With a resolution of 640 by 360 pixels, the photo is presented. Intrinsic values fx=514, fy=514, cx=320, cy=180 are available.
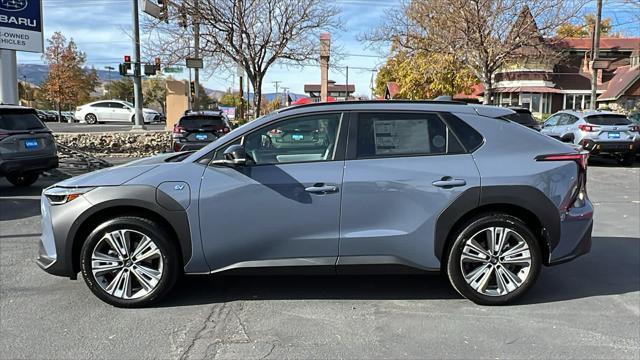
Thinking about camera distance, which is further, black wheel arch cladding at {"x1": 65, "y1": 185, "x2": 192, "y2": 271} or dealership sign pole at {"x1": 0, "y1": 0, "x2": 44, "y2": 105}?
dealership sign pole at {"x1": 0, "y1": 0, "x2": 44, "y2": 105}

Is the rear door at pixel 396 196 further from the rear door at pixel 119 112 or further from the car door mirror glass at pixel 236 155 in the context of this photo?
the rear door at pixel 119 112

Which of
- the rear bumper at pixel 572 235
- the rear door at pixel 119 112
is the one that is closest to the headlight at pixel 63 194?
the rear bumper at pixel 572 235

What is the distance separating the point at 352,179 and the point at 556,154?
1.73 meters

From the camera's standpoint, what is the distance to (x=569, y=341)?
371 cm

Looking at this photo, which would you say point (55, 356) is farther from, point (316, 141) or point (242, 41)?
point (242, 41)

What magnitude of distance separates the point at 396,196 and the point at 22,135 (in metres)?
7.70

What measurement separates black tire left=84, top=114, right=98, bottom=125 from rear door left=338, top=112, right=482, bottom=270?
37.1m

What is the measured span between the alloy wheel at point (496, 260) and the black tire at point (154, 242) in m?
2.38

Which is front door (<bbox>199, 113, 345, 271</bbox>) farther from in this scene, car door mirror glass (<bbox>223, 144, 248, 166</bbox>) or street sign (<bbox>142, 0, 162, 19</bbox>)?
street sign (<bbox>142, 0, 162, 19</bbox>)

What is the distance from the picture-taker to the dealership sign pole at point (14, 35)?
1356 cm

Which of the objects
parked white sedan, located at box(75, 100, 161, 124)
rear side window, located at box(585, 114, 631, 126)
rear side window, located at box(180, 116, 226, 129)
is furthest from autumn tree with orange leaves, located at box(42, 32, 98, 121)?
rear side window, located at box(585, 114, 631, 126)

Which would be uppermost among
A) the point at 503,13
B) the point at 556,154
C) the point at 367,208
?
the point at 503,13

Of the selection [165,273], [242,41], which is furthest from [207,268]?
[242,41]

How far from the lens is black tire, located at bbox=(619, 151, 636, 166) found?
47.7ft
